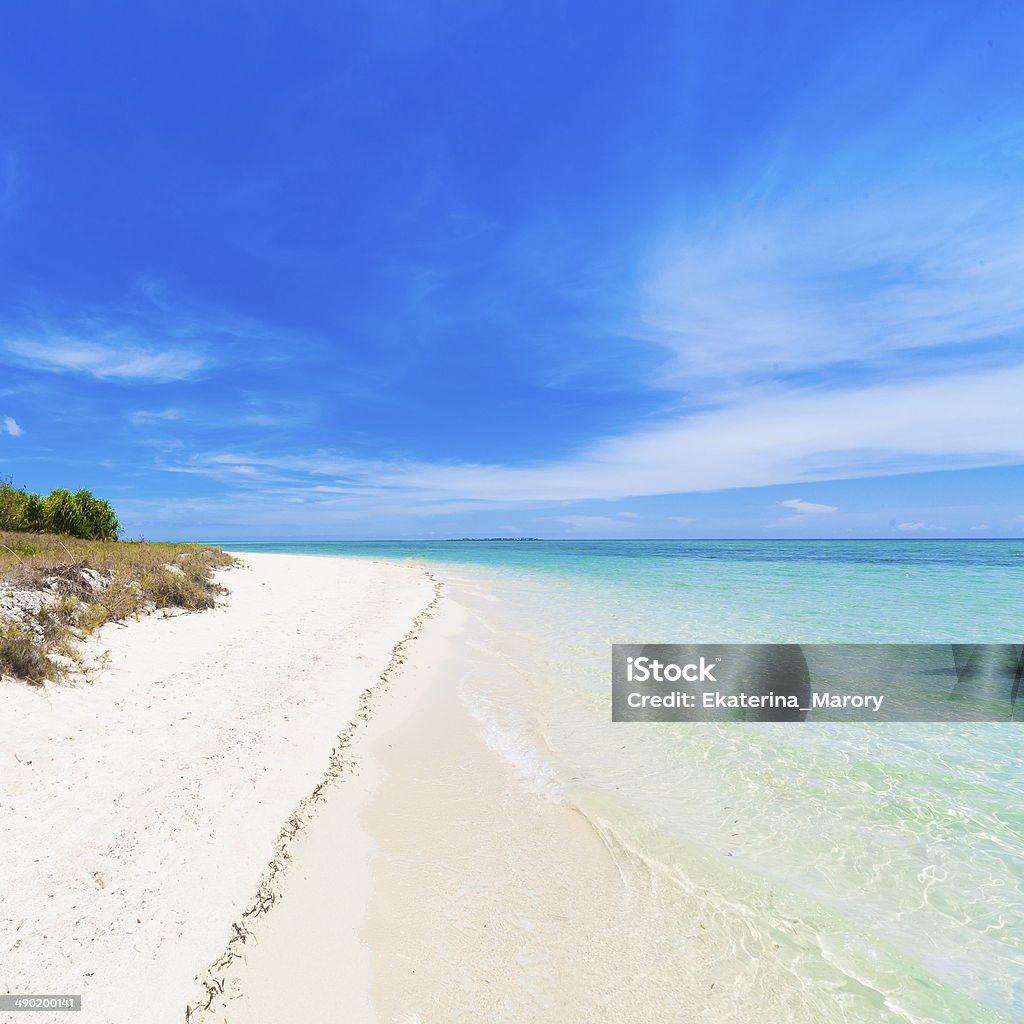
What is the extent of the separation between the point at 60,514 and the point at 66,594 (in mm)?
13610

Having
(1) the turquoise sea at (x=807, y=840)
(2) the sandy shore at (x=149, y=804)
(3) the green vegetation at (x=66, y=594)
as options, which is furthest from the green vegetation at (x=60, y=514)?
(1) the turquoise sea at (x=807, y=840)

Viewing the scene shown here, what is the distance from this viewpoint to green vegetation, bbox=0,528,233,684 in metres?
6.75

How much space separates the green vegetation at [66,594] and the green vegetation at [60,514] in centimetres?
381

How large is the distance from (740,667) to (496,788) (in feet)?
23.0

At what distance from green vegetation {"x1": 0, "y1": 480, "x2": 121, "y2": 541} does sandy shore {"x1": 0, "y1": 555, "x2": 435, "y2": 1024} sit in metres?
12.9

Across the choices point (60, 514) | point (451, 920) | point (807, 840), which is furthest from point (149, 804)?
point (60, 514)

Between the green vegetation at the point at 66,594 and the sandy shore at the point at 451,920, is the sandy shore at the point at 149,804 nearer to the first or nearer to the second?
the sandy shore at the point at 451,920

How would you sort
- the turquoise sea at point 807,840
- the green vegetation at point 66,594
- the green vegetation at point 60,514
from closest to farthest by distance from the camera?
1. the turquoise sea at point 807,840
2. the green vegetation at point 66,594
3. the green vegetation at point 60,514

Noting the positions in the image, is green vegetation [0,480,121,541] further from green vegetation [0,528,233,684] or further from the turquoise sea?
the turquoise sea

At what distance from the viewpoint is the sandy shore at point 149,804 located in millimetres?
3020

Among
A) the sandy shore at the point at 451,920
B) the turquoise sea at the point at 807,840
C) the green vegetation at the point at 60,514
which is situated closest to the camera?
the sandy shore at the point at 451,920

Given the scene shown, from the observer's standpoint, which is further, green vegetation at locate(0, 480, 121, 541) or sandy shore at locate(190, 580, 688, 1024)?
green vegetation at locate(0, 480, 121, 541)

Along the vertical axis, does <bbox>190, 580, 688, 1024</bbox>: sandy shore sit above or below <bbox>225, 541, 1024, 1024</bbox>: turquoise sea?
above

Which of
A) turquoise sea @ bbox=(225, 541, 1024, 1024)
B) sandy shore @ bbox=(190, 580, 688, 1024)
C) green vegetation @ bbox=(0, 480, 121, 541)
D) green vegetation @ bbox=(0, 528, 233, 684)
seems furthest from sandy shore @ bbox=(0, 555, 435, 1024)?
green vegetation @ bbox=(0, 480, 121, 541)
